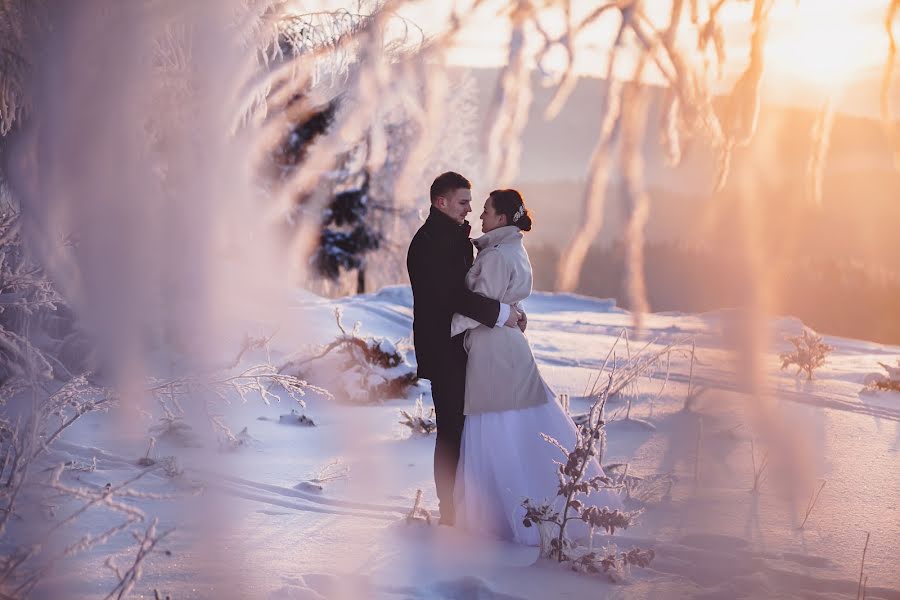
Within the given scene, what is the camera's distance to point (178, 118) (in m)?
3.47

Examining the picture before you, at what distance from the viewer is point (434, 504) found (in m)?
3.54

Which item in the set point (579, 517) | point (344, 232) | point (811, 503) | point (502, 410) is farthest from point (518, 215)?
point (344, 232)

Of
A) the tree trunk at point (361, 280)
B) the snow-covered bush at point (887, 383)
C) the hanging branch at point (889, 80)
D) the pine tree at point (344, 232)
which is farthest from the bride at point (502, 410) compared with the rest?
the tree trunk at point (361, 280)

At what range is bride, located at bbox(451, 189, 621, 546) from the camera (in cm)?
301

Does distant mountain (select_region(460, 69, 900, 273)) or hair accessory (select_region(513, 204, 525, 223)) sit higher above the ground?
distant mountain (select_region(460, 69, 900, 273))

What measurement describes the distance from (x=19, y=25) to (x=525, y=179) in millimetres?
66805

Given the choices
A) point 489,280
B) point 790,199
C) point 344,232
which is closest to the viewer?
point 489,280

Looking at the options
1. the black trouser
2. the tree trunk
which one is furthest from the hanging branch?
the tree trunk

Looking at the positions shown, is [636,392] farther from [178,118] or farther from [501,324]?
[178,118]

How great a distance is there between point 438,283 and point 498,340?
1.02 feet

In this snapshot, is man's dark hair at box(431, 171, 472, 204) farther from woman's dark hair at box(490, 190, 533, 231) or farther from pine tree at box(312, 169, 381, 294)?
pine tree at box(312, 169, 381, 294)

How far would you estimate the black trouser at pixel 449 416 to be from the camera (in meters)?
3.11

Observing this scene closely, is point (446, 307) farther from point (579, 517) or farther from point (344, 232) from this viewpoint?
point (344, 232)

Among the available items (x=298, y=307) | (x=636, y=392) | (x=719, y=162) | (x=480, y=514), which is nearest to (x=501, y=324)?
(x=480, y=514)
